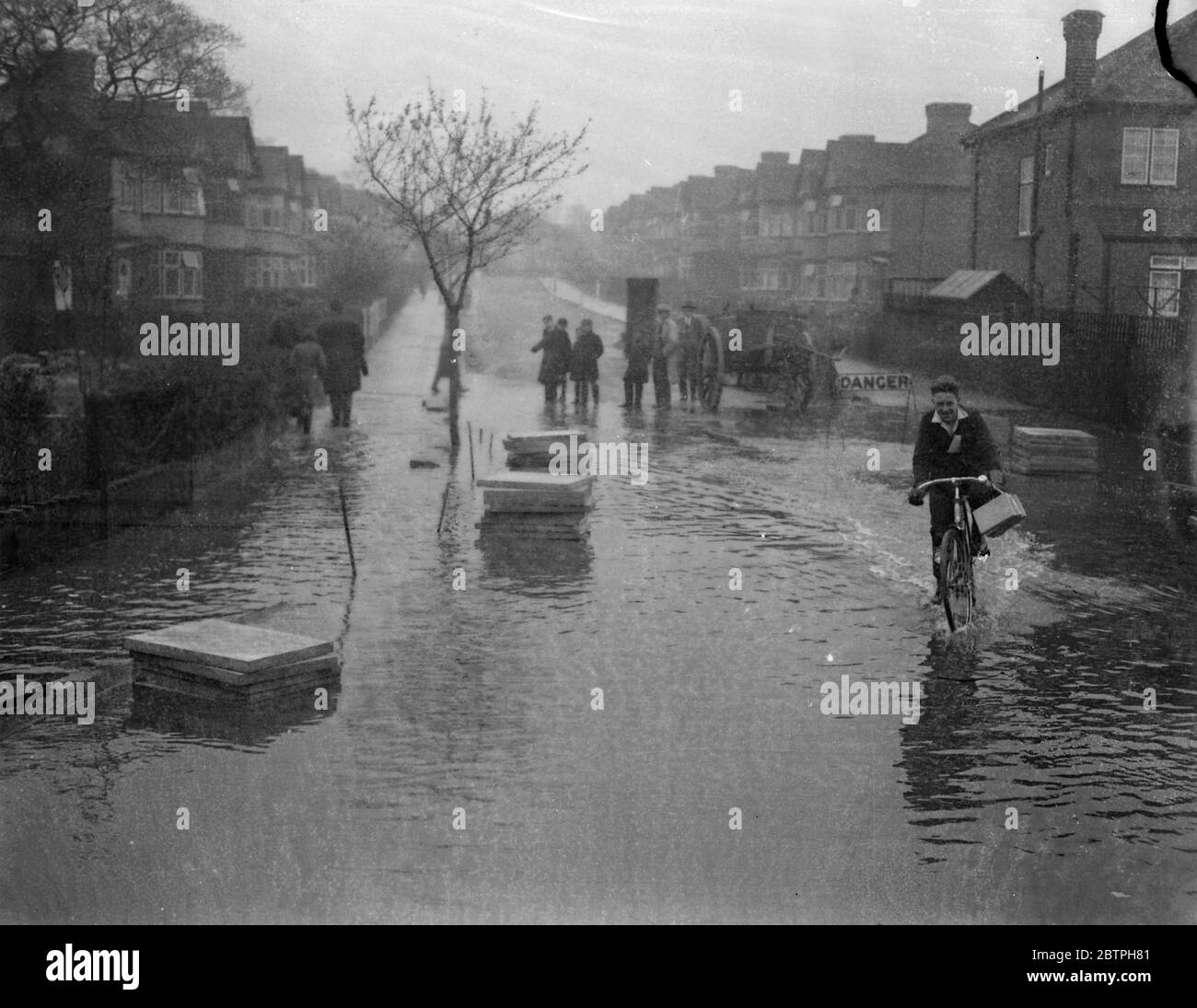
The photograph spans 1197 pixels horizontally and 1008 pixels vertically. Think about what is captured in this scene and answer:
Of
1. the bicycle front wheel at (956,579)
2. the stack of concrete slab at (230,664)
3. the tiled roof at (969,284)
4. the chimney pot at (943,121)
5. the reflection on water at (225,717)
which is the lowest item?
the reflection on water at (225,717)

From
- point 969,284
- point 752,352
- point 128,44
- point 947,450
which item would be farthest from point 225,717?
point 969,284

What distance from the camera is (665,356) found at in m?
25.3

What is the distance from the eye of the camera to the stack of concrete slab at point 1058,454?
1748 centimetres

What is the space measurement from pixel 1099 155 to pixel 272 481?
69.2 ft

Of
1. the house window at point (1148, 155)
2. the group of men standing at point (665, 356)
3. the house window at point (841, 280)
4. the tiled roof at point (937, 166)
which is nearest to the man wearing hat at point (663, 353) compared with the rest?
the group of men standing at point (665, 356)

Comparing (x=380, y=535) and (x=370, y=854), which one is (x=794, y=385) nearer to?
(x=380, y=535)

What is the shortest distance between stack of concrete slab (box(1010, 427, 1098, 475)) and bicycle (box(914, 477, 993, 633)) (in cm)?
816

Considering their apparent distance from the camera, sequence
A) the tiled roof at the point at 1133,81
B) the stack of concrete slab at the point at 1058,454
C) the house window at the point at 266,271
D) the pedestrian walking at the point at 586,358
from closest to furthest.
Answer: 1. the stack of concrete slab at the point at 1058,454
2. the pedestrian walking at the point at 586,358
3. the tiled roof at the point at 1133,81
4. the house window at the point at 266,271

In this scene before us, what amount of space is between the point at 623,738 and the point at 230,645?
2.29m

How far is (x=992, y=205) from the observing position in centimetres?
3553

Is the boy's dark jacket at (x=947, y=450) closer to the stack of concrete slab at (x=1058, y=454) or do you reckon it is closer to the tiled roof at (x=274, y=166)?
the stack of concrete slab at (x=1058, y=454)

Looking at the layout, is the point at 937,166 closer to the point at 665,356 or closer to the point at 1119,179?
the point at 1119,179

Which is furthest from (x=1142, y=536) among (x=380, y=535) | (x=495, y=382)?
(x=495, y=382)
